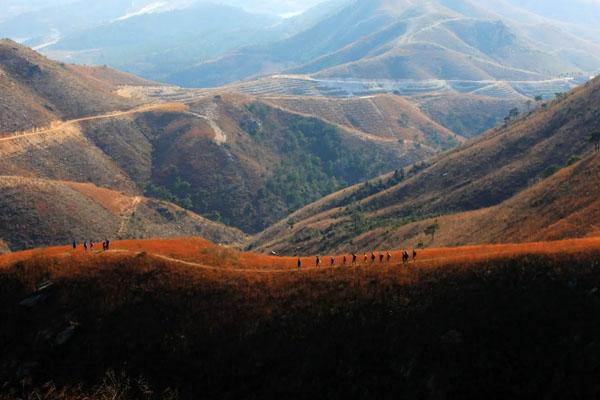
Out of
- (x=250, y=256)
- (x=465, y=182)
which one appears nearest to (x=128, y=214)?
(x=465, y=182)

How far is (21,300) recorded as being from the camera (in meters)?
54.8

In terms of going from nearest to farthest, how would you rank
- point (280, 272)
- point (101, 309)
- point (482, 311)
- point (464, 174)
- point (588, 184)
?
point (482, 311)
point (101, 309)
point (280, 272)
point (588, 184)
point (464, 174)

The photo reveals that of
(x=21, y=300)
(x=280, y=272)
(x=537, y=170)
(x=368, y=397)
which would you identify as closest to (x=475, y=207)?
(x=537, y=170)

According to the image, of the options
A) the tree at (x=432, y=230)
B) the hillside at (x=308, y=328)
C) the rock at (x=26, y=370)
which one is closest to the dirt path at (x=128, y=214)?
the tree at (x=432, y=230)

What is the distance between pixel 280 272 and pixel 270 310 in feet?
22.8

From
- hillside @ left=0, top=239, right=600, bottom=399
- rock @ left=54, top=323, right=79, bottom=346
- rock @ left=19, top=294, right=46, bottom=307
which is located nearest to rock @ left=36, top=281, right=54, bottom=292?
hillside @ left=0, top=239, right=600, bottom=399

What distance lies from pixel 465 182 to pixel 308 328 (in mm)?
111462

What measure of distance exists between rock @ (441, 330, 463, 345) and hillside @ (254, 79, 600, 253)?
72107 millimetres

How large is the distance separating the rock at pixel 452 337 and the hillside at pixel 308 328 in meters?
0.16

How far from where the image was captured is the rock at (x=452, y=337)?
4250 cm

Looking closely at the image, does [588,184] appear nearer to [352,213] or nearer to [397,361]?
[397,361]

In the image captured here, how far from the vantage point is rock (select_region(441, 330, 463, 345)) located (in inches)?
1673

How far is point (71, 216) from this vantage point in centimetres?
14362

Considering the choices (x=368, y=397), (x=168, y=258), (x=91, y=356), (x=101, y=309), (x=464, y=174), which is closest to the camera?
(x=368, y=397)
